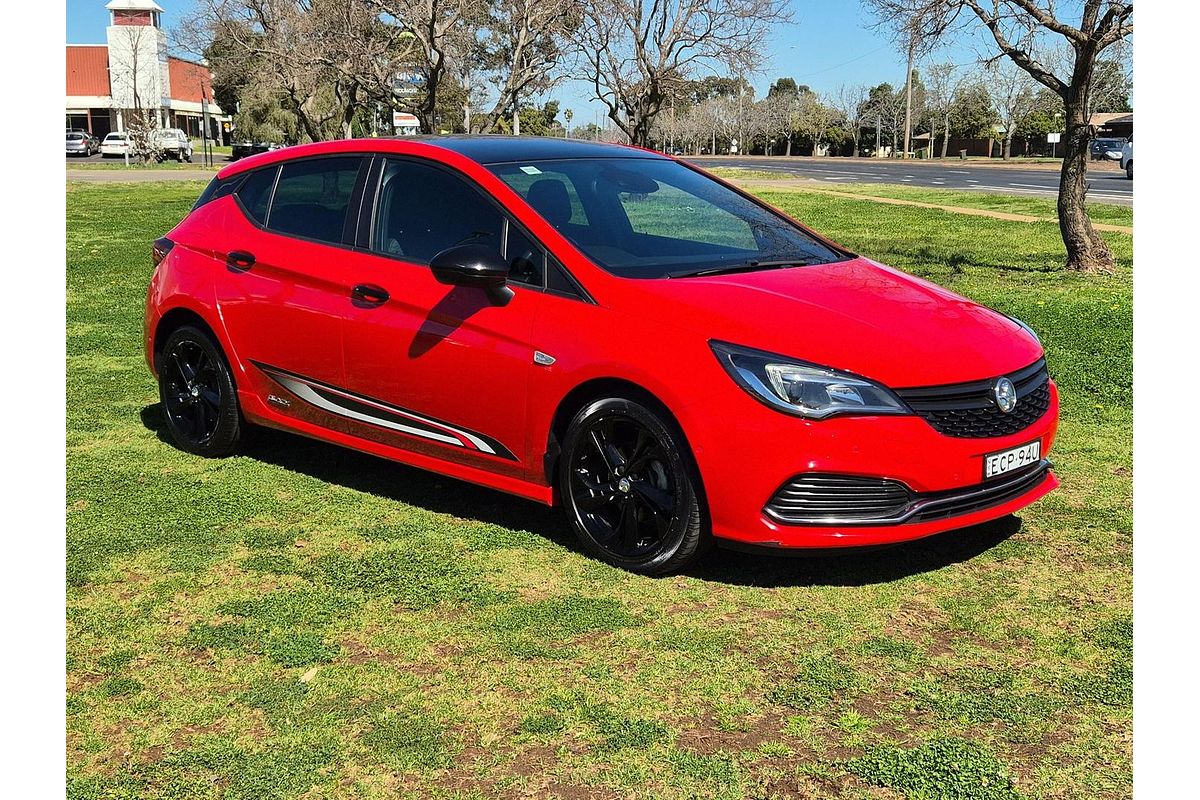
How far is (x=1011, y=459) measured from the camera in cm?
460

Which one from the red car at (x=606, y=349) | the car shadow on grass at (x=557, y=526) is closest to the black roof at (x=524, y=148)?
the red car at (x=606, y=349)

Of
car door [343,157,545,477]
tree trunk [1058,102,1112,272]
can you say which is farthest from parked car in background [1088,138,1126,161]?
car door [343,157,545,477]

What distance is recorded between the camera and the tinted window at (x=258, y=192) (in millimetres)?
6242

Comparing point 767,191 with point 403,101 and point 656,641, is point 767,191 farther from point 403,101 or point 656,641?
point 656,641

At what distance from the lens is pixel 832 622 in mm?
4281

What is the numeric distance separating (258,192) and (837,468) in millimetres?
3623

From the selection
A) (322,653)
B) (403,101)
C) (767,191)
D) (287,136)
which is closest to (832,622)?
(322,653)

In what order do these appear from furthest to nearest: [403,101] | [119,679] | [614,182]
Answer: [403,101] → [614,182] → [119,679]

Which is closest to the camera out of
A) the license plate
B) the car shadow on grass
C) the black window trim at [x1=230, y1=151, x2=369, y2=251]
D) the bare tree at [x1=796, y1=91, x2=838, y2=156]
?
the license plate

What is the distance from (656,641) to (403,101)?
141 ft

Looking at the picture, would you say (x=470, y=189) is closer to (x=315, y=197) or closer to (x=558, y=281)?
(x=558, y=281)

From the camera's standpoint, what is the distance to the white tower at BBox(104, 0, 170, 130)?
93750 millimetres

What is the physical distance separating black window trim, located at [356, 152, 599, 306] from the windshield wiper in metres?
0.43

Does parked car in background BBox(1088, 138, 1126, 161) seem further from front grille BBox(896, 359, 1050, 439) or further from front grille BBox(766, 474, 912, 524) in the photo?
front grille BBox(766, 474, 912, 524)
